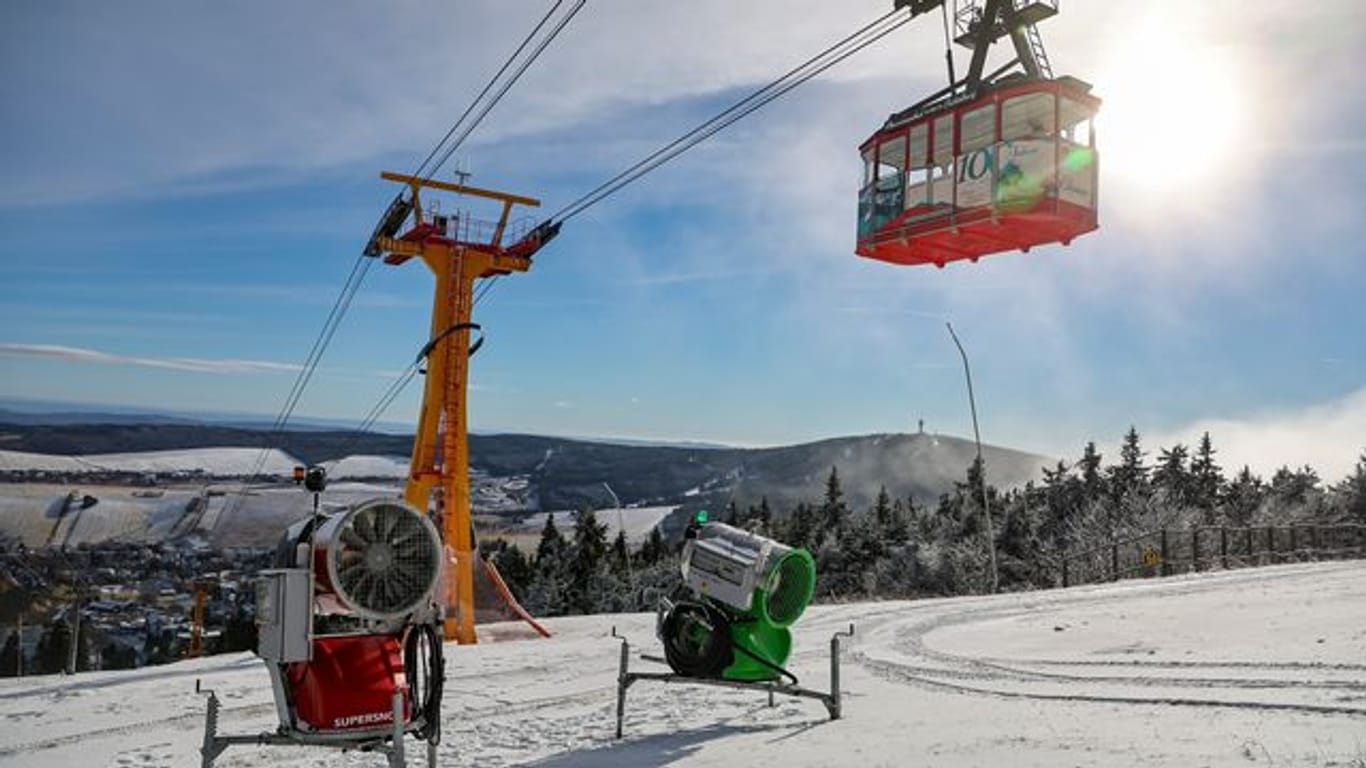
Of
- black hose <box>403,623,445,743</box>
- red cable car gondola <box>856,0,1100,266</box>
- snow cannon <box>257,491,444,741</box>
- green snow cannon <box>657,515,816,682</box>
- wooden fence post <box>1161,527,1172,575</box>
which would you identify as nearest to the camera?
snow cannon <box>257,491,444,741</box>

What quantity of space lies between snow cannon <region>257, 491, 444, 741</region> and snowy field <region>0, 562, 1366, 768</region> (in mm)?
1533

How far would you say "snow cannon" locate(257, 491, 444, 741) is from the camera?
806 centimetres

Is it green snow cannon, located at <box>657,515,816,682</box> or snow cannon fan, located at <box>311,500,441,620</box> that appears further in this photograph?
green snow cannon, located at <box>657,515,816,682</box>

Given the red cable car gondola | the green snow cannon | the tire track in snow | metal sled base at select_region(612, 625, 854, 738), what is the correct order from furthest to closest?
1. the red cable car gondola
2. the green snow cannon
3. the tire track in snow
4. metal sled base at select_region(612, 625, 854, 738)

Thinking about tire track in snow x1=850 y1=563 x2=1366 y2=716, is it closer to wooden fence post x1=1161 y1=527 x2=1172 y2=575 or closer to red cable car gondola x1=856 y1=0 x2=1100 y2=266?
red cable car gondola x1=856 y1=0 x2=1100 y2=266

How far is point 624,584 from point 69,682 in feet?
216

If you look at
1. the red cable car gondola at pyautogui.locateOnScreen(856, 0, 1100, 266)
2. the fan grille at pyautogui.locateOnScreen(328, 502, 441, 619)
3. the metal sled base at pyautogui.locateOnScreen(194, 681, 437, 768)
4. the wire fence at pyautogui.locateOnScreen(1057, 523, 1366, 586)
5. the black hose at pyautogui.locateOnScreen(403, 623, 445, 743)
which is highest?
the red cable car gondola at pyautogui.locateOnScreen(856, 0, 1100, 266)

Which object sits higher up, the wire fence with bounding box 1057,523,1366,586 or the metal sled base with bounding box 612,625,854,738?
the metal sled base with bounding box 612,625,854,738

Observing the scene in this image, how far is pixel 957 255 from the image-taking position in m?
17.6

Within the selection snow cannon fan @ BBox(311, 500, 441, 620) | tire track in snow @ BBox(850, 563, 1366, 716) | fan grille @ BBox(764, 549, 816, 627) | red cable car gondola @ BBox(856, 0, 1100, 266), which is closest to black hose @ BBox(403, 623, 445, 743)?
snow cannon fan @ BBox(311, 500, 441, 620)

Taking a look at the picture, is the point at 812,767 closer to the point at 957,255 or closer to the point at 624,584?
the point at 957,255

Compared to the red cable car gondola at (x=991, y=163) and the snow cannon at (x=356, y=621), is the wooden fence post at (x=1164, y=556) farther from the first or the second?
the snow cannon at (x=356, y=621)

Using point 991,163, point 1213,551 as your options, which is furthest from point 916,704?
point 1213,551

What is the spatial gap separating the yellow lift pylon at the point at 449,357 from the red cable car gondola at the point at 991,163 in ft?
35.4
